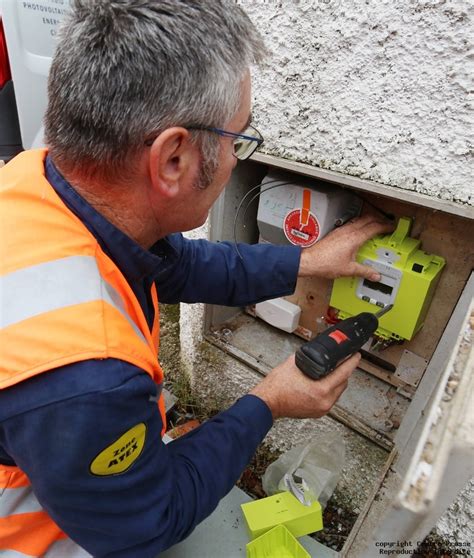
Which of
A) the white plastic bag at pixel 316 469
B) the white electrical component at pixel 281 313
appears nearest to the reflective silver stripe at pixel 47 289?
the white electrical component at pixel 281 313

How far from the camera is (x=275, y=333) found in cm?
163

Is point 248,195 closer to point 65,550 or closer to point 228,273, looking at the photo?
point 228,273

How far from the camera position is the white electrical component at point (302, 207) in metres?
1.17

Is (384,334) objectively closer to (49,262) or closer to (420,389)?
(420,389)

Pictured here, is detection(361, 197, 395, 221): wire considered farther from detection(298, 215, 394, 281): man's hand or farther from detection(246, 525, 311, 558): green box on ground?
detection(246, 525, 311, 558): green box on ground

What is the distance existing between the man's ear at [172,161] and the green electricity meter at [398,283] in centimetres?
60

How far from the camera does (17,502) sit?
790 mm

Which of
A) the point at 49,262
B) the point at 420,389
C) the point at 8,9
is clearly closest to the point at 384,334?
the point at 420,389

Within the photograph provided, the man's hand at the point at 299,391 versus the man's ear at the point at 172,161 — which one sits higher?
the man's ear at the point at 172,161

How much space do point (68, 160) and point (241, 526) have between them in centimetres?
117

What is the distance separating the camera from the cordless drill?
942 millimetres

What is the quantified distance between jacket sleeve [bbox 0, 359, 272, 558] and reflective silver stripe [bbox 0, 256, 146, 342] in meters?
0.10

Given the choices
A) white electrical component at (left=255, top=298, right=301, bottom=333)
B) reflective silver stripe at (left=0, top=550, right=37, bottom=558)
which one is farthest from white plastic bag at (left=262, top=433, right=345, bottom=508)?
reflective silver stripe at (left=0, top=550, right=37, bottom=558)

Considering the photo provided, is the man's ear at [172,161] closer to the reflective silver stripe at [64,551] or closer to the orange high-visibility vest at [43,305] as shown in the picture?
the orange high-visibility vest at [43,305]
